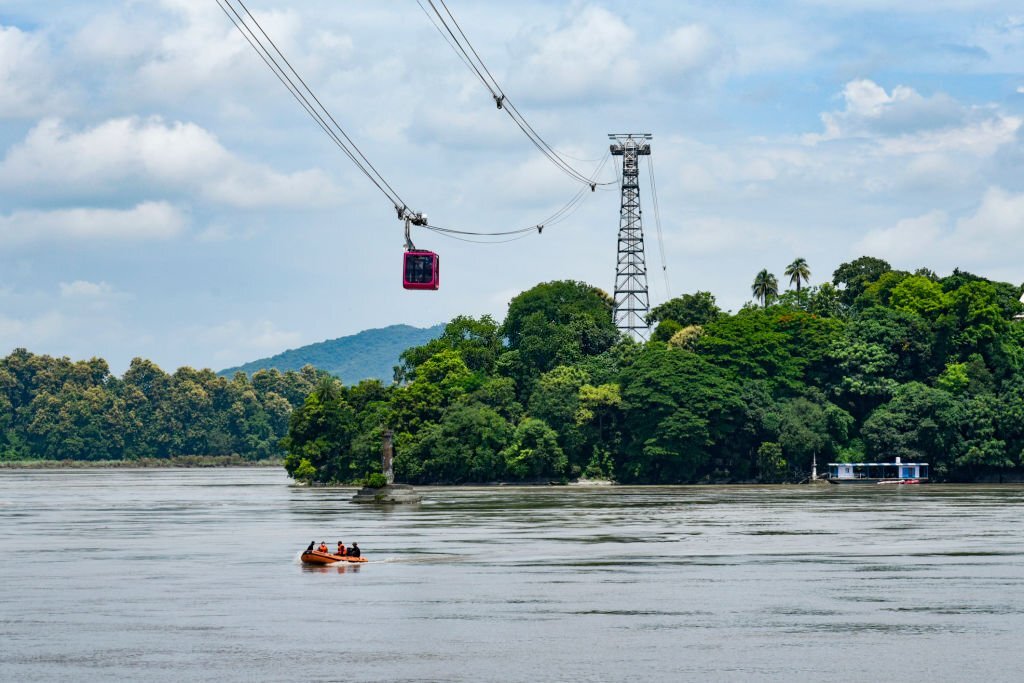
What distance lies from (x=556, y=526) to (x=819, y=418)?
71558 mm

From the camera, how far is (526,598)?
50.0 m

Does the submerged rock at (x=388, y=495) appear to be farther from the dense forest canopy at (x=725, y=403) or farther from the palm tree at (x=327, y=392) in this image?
the palm tree at (x=327, y=392)

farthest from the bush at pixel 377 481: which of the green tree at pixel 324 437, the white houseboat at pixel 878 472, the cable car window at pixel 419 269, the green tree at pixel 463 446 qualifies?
the cable car window at pixel 419 269

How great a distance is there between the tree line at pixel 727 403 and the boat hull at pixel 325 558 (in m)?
86.8

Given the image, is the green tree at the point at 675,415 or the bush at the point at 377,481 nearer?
the bush at the point at 377,481

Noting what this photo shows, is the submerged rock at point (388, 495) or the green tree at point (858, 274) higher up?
the green tree at point (858, 274)

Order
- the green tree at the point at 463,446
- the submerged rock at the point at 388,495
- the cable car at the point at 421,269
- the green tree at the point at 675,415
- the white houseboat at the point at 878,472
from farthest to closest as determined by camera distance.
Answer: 1. the green tree at the point at 463,446
2. the white houseboat at the point at 878,472
3. the green tree at the point at 675,415
4. the submerged rock at the point at 388,495
5. the cable car at the point at 421,269

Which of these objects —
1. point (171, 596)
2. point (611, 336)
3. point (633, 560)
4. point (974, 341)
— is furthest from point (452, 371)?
point (171, 596)

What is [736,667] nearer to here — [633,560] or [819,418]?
[633,560]

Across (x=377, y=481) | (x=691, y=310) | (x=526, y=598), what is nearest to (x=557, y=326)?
(x=691, y=310)

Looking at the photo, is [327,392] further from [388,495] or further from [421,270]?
[421,270]

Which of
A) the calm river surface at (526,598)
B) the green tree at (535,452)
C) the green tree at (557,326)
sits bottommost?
the calm river surface at (526,598)

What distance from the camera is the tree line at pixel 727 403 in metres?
148

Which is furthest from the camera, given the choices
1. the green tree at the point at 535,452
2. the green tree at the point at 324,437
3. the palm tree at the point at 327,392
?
the palm tree at the point at 327,392
